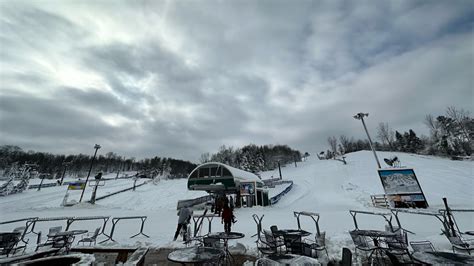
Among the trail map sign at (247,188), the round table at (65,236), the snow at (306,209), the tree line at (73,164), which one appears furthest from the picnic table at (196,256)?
the tree line at (73,164)

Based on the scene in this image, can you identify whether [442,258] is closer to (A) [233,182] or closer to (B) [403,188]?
(B) [403,188]

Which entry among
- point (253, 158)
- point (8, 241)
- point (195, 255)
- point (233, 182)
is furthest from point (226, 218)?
point (253, 158)

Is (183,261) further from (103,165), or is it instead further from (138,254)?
(103,165)

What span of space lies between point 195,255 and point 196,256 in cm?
7

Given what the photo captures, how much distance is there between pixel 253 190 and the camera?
18.6m

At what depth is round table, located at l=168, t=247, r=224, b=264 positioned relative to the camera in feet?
11.4

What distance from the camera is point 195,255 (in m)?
3.80

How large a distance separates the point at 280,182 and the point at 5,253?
30.5m

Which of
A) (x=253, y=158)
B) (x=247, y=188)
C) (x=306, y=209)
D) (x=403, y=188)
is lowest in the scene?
(x=306, y=209)

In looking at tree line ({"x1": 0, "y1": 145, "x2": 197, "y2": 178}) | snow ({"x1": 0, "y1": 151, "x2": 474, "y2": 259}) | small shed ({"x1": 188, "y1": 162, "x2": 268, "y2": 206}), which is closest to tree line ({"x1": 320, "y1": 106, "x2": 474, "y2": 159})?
snow ({"x1": 0, "y1": 151, "x2": 474, "y2": 259})

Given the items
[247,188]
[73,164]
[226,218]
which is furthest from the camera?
[73,164]

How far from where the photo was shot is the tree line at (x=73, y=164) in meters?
56.1

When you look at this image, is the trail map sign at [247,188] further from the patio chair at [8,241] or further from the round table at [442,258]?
the round table at [442,258]

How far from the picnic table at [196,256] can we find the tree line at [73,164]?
5976cm
